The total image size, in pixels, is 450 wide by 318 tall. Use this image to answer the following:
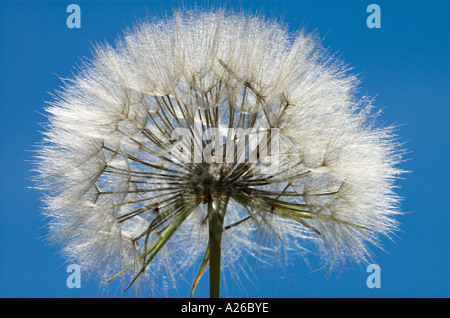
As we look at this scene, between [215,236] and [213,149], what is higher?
[213,149]

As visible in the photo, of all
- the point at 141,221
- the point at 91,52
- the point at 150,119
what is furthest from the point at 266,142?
the point at 91,52

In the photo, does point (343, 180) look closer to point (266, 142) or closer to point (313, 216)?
point (313, 216)

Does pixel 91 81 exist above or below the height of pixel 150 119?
above
